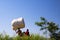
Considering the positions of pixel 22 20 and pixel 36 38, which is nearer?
pixel 36 38

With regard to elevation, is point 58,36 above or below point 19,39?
above

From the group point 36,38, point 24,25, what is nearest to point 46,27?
point 24,25

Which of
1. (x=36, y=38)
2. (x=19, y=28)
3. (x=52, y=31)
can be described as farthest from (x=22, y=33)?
(x=52, y=31)

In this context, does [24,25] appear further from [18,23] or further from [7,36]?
[7,36]

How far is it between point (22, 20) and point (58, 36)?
10.6m

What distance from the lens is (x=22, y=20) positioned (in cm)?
984

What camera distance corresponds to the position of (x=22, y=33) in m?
9.74

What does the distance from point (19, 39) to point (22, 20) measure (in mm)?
1470

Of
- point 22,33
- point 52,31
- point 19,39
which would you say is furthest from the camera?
point 52,31

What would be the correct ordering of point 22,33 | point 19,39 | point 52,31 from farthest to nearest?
point 52,31 → point 22,33 → point 19,39

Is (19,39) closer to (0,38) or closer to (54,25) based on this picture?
(0,38)

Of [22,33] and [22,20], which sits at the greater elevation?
[22,20]

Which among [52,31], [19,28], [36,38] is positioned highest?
[52,31]

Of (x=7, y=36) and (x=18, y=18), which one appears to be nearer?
(x=7, y=36)
